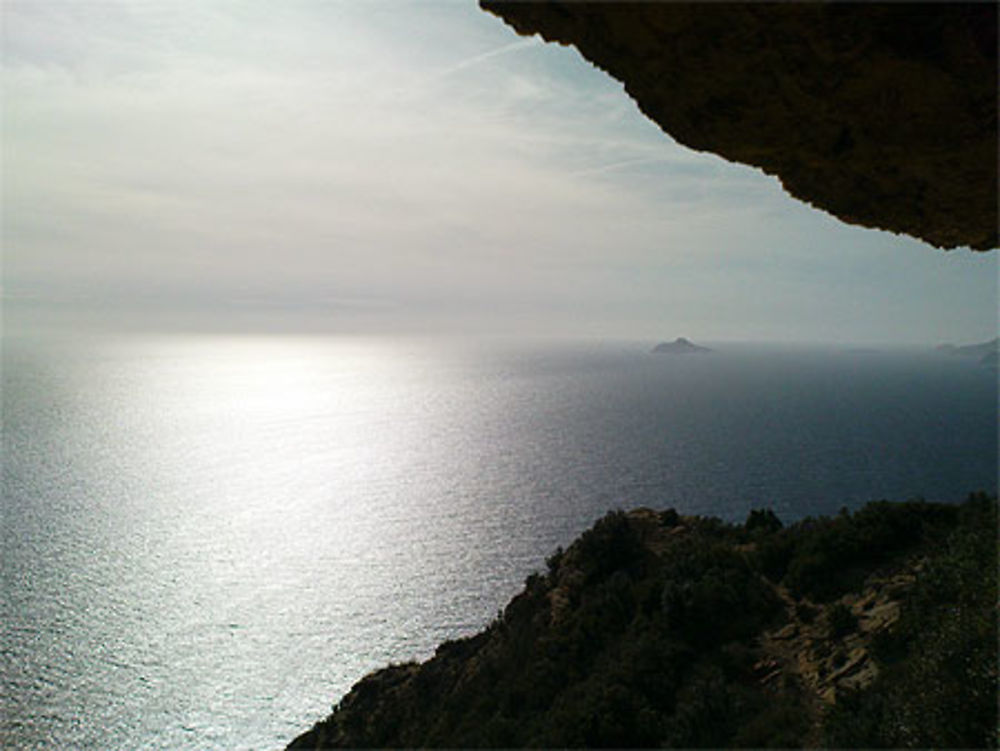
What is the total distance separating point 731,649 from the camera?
16.4m

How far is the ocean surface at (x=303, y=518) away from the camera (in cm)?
4606

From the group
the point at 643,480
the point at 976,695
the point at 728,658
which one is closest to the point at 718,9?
the point at 976,695

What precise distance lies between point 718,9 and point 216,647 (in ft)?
202

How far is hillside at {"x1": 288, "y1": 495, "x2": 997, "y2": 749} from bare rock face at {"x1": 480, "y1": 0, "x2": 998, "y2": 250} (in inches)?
351

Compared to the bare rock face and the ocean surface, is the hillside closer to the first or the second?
the bare rock face

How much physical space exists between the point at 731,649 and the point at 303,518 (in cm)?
7743

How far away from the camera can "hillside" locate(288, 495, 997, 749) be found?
431 inches

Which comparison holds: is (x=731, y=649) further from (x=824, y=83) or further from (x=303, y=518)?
(x=303, y=518)

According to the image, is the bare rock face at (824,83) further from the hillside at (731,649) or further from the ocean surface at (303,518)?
the ocean surface at (303,518)

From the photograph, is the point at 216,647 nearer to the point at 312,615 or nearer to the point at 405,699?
the point at 312,615

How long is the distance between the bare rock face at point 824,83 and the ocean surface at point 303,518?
49735 mm

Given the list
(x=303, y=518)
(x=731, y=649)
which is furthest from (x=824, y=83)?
(x=303, y=518)

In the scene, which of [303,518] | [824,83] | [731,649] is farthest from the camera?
[303,518]

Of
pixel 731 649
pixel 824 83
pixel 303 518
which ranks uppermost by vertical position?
pixel 824 83
